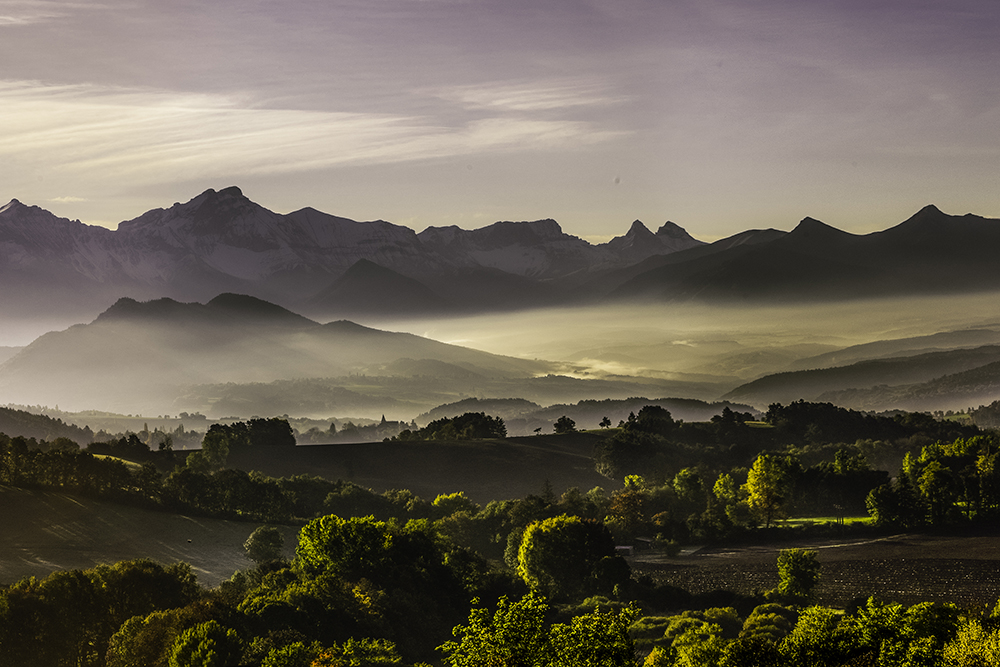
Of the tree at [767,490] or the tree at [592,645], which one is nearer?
the tree at [592,645]

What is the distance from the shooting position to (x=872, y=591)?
117m

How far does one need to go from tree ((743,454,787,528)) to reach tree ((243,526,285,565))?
83110 millimetres

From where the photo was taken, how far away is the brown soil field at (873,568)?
380 ft

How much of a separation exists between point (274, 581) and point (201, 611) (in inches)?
811

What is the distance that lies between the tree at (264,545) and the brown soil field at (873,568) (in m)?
50.0

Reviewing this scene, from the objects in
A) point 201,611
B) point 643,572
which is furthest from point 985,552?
point 201,611

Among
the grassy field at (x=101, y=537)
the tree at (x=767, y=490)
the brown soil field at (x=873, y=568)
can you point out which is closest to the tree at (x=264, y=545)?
the grassy field at (x=101, y=537)

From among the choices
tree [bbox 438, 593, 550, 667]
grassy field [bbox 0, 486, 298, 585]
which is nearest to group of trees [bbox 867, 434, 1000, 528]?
grassy field [bbox 0, 486, 298, 585]

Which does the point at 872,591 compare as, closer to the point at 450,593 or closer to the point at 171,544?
the point at 450,593

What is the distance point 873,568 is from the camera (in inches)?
5123

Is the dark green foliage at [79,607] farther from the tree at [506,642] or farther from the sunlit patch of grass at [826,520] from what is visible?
the sunlit patch of grass at [826,520]

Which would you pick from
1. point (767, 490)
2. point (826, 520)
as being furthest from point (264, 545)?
point (826, 520)

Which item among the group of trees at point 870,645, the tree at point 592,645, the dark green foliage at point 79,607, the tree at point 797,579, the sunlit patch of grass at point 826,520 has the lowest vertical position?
the sunlit patch of grass at point 826,520

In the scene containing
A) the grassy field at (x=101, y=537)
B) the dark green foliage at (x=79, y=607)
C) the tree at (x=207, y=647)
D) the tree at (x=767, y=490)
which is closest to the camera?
the tree at (x=207, y=647)
